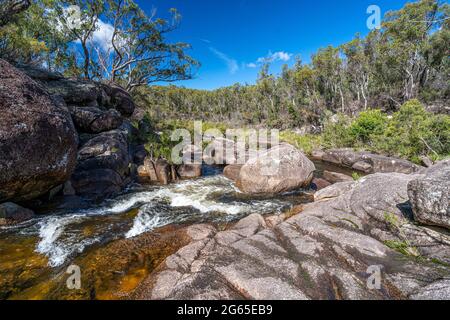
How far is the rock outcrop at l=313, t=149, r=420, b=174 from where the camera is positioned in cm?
1456

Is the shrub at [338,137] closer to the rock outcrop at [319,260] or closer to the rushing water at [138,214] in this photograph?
the rushing water at [138,214]

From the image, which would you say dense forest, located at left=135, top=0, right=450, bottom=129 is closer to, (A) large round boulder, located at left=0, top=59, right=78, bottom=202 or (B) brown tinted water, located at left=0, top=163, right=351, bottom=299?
(B) brown tinted water, located at left=0, top=163, right=351, bottom=299

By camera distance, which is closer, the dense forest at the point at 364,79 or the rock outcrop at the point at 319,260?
the rock outcrop at the point at 319,260

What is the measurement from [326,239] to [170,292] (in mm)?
3878

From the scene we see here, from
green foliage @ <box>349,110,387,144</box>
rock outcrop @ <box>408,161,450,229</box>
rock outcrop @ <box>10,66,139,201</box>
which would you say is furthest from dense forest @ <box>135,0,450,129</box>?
rock outcrop @ <box>10,66,139,201</box>

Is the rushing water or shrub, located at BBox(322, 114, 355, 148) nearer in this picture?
the rushing water

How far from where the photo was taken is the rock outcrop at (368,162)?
47.8ft

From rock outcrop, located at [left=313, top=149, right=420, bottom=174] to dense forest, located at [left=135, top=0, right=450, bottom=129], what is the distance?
8.57m

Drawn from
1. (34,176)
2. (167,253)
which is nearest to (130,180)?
(34,176)

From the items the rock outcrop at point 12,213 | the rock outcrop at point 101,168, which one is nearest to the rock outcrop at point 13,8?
the rock outcrop at point 101,168

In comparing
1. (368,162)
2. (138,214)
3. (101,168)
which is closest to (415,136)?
(368,162)

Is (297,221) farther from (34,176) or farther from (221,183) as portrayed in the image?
(34,176)

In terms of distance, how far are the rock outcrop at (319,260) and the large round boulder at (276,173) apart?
3.66 m

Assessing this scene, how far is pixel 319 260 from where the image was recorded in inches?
181
